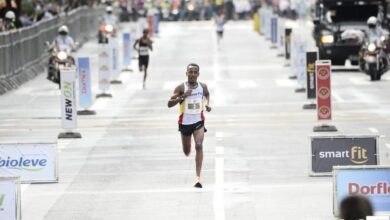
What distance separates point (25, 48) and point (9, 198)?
29515mm

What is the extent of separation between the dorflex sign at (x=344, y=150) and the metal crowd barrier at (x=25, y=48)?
64.6 ft

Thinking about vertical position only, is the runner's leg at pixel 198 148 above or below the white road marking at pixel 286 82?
below

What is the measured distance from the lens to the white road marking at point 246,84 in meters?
40.6

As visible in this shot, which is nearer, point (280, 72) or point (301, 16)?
point (280, 72)

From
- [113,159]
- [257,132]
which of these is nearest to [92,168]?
[113,159]

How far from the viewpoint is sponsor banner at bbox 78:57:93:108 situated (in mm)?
32250

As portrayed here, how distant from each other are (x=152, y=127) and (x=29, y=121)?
3370mm

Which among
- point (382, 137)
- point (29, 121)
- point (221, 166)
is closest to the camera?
point (221, 166)

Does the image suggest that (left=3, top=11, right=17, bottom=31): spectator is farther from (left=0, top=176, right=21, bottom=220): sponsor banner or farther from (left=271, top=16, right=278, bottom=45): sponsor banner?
(left=0, top=176, right=21, bottom=220): sponsor banner

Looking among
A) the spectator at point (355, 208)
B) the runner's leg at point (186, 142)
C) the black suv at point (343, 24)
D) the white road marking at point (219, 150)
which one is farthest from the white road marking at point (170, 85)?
the spectator at point (355, 208)

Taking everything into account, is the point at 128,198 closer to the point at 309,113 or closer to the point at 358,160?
the point at 358,160

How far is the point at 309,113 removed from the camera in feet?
104

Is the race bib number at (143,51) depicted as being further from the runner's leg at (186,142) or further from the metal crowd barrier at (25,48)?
the runner's leg at (186,142)

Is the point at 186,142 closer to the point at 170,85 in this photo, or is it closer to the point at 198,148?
the point at 198,148
